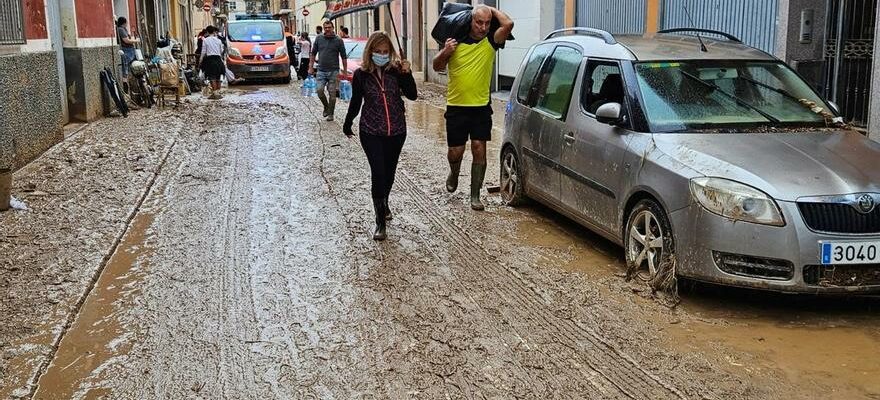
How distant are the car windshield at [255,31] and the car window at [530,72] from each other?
21421 millimetres

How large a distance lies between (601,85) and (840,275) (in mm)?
2507

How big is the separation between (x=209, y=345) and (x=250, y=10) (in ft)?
383

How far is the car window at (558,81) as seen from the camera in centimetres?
727

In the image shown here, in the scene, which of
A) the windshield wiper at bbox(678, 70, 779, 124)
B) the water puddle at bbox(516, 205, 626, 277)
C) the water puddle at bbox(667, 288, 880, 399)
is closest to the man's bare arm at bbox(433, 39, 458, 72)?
the water puddle at bbox(516, 205, 626, 277)

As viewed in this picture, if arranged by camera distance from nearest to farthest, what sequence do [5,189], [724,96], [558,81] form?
1. [724,96]
2. [558,81]
3. [5,189]

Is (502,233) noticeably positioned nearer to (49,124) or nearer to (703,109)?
(703,109)

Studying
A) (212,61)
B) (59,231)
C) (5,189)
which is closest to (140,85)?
(212,61)

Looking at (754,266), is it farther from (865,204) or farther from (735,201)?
(865,204)

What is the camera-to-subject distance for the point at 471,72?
8.03 m

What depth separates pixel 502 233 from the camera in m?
7.50

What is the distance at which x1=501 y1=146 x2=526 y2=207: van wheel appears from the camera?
8.33 m

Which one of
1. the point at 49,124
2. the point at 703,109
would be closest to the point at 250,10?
the point at 49,124

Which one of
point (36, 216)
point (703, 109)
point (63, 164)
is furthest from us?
point (63, 164)

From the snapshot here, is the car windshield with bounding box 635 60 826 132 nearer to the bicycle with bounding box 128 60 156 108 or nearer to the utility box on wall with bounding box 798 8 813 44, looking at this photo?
the utility box on wall with bounding box 798 8 813 44
